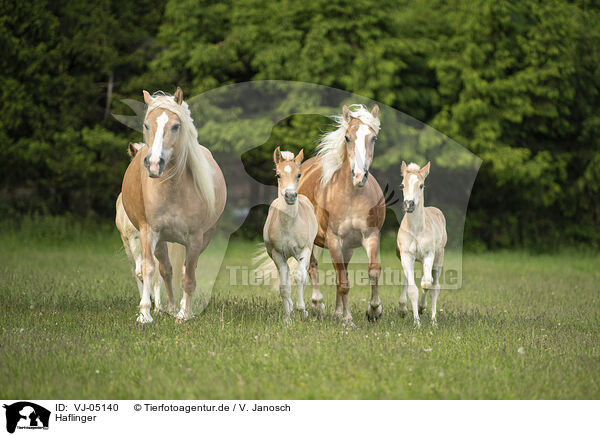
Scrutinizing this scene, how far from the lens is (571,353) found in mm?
6270

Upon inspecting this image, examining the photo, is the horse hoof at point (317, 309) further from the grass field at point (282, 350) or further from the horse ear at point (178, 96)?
the horse ear at point (178, 96)

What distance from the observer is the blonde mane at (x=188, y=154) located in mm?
6872

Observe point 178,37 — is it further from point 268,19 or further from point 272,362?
point 272,362

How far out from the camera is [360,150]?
22.7 feet

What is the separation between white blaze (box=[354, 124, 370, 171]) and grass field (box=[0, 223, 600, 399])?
1746mm

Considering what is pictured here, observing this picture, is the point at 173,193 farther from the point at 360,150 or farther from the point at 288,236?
Answer: the point at 360,150

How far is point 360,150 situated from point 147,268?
2.60m

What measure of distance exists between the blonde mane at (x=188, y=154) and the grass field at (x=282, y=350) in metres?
1.51

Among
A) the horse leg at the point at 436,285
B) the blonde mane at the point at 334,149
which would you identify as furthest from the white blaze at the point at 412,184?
the horse leg at the point at 436,285

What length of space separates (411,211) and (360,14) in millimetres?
15250

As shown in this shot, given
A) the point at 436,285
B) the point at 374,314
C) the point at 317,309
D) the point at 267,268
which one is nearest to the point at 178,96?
the point at 317,309

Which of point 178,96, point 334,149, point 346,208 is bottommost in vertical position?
point 346,208

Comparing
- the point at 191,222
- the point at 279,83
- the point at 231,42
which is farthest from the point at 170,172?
the point at 231,42
